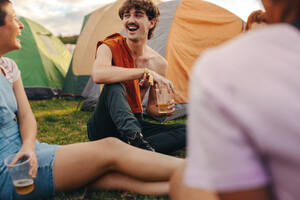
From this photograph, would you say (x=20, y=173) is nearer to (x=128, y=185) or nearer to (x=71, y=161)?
(x=71, y=161)

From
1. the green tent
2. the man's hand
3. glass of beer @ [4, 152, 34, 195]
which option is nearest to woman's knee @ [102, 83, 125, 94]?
the man's hand

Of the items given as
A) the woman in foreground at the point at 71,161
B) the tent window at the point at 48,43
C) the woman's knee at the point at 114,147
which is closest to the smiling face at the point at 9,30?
the woman in foreground at the point at 71,161

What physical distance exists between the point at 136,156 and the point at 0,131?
77 cm

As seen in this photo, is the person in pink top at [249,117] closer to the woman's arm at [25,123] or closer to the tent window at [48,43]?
the woman's arm at [25,123]

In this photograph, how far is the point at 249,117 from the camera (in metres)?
0.41

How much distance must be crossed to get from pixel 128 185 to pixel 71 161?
38 cm

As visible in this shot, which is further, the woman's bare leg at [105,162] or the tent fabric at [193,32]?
the tent fabric at [193,32]

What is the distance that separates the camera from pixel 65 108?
5266mm

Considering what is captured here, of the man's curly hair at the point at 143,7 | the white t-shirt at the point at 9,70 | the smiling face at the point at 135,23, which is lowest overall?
the white t-shirt at the point at 9,70

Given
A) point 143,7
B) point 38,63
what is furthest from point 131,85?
point 38,63

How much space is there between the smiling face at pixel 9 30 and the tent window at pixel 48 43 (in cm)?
614

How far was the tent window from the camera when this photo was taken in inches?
287

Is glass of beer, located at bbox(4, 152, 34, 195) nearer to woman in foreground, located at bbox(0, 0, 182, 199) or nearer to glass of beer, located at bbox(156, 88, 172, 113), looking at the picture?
woman in foreground, located at bbox(0, 0, 182, 199)

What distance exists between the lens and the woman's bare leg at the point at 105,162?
136 cm
